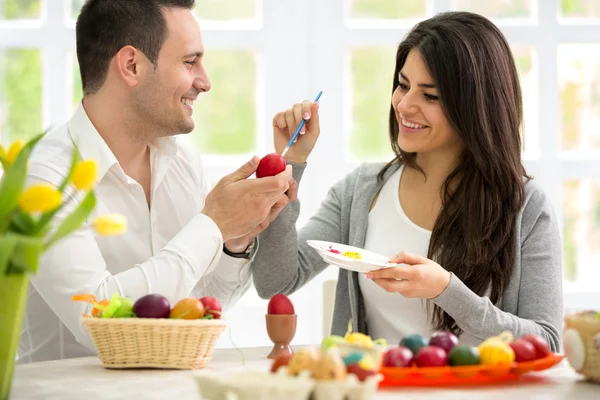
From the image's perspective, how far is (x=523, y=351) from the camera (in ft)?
4.75

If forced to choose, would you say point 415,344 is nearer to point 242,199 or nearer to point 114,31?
point 242,199

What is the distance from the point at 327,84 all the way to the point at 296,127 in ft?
3.40

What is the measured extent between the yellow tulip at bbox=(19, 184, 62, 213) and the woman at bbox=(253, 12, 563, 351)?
47.9 inches

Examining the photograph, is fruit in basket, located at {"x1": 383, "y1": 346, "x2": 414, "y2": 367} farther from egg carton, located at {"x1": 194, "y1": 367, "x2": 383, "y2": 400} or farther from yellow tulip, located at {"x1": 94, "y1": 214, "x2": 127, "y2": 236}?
yellow tulip, located at {"x1": 94, "y1": 214, "x2": 127, "y2": 236}

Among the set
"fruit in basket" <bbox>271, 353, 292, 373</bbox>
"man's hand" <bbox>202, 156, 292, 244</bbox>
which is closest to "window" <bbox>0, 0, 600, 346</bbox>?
"man's hand" <bbox>202, 156, 292, 244</bbox>

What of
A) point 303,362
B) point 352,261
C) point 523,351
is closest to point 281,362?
point 303,362

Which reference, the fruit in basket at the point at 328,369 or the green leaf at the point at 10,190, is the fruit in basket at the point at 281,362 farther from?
the green leaf at the point at 10,190

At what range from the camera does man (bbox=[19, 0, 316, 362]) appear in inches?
84.6

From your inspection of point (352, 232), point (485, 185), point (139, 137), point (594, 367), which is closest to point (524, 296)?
point (485, 185)

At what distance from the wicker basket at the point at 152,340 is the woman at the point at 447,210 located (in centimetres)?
74

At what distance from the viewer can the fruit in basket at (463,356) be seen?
1373mm

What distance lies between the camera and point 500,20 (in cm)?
343

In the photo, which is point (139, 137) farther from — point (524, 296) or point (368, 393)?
point (368, 393)

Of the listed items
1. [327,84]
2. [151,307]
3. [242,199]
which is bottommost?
[151,307]
